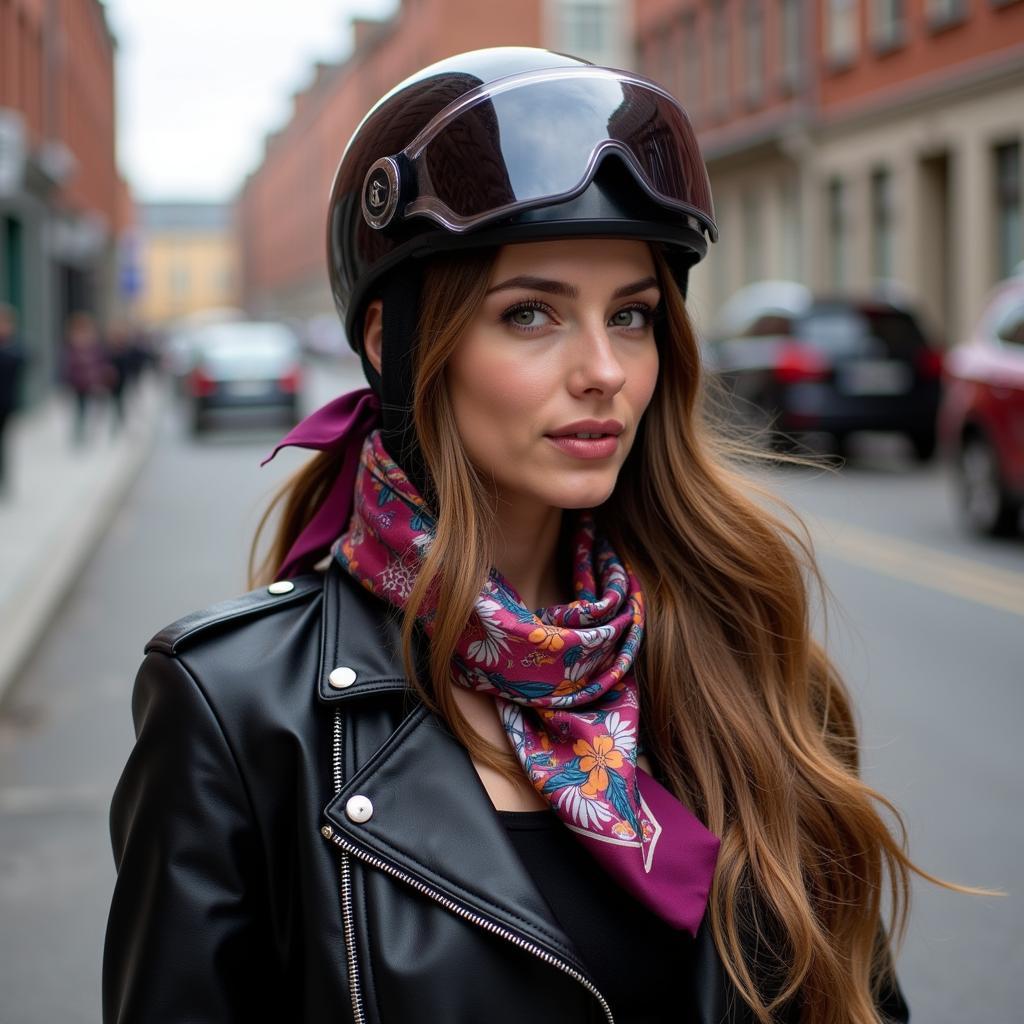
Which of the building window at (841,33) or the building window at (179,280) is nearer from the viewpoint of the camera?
the building window at (841,33)

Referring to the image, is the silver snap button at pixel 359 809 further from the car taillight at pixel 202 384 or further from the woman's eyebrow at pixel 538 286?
the car taillight at pixel 202 384

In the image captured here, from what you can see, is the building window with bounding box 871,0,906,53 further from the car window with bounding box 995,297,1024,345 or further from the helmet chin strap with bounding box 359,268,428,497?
the helmet chin strap with bounding box 359,268,428,497

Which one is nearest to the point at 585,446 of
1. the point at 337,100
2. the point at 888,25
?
the point at 888,25

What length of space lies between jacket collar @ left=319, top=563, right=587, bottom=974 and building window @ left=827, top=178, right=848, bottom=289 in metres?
29.5

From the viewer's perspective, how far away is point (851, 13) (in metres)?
29.2

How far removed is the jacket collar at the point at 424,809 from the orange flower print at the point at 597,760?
12 cm

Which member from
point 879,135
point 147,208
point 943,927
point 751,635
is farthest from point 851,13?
point 147,208

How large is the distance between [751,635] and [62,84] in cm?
3734

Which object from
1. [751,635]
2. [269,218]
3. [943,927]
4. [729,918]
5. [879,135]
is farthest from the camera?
[269,218]

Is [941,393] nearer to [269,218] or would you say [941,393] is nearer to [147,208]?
[269,218]

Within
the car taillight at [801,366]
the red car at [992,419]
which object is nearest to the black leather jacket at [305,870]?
the red car at [992,419]

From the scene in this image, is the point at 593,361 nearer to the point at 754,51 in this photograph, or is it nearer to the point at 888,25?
the point at 888,25

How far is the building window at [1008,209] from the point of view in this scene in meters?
23.1

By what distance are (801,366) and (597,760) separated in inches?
610
